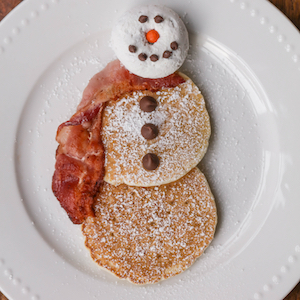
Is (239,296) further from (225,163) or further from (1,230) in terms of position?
(1,230)

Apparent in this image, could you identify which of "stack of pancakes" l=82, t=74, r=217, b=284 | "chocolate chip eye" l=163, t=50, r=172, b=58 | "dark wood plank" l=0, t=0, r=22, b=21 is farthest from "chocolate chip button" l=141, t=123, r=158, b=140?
"dark wood plank" l=0, t=0, r=22, b=21

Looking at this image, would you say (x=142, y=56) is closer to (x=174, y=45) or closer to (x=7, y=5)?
(x=174, y=45)

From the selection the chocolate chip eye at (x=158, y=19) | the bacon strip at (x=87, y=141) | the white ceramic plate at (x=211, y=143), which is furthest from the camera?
the white ceramic plate at (x=211, y=143)

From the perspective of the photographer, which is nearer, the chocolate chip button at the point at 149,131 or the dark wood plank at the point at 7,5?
the chocolate chip button at the point at 149,131

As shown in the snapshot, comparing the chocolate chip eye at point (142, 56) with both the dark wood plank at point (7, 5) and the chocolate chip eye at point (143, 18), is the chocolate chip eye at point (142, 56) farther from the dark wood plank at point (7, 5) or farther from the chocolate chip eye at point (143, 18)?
the dark wood plank at point (7, 5)

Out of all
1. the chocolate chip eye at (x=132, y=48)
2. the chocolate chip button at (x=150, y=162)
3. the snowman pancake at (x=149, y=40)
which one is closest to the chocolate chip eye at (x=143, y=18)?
the snowman pancake at (x=149, y=40)

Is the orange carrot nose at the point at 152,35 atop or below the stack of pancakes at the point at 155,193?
atop

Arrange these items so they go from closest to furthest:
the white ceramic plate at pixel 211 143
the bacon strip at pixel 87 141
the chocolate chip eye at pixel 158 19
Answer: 1. the chocolate chip eye at pixel 158 19
2. the bacon strip at pixel 87 141
3. the white ceramic plate at pixel 211 143

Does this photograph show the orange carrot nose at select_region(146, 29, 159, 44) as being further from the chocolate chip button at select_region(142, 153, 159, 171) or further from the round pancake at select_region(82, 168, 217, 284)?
the round pancake at select_region(82, 168, 217, 284)
